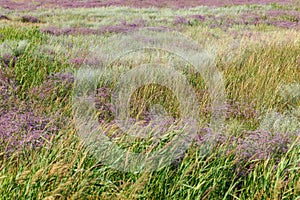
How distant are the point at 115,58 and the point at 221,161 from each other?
4.14 m

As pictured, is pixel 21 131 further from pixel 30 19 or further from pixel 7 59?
pixel 30 19

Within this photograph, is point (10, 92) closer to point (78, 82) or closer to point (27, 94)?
point (27, 94)

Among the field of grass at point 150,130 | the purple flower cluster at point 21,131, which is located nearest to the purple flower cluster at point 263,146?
the field of grass at point 150,130

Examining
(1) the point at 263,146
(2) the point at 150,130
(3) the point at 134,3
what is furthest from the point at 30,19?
(1) the point at 263,146

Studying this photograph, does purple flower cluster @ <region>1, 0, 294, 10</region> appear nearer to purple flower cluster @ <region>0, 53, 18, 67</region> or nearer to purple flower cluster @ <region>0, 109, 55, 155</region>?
purple flower cluster @ <region>0, 53, 18, 67</region>

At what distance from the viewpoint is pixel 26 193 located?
95.7 inches

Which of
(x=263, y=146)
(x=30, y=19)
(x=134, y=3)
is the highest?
(x=263, y=146)

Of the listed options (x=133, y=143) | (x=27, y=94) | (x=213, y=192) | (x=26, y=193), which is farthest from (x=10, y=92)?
(x=213, y=192)

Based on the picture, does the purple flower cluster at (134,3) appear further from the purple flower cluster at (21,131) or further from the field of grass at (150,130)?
the purple flower cluster at (21,131)

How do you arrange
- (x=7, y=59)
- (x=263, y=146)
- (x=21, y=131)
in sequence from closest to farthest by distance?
(x=263, y=146) → (x=21, y=131) → (x=7, y=59)

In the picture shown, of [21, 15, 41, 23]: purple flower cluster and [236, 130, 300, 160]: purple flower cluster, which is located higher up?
[236, 130, 300, 160]: purple flower cluster

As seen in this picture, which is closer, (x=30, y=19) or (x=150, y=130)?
(x=150, y=130)

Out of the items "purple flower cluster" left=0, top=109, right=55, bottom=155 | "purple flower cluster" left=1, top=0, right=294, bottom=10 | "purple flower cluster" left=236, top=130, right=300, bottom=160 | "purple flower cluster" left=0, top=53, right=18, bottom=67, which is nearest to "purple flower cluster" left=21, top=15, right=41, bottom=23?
"purple flower cluster" left=1, top=0, right=294, bottom=10

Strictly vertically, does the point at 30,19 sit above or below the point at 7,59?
below
